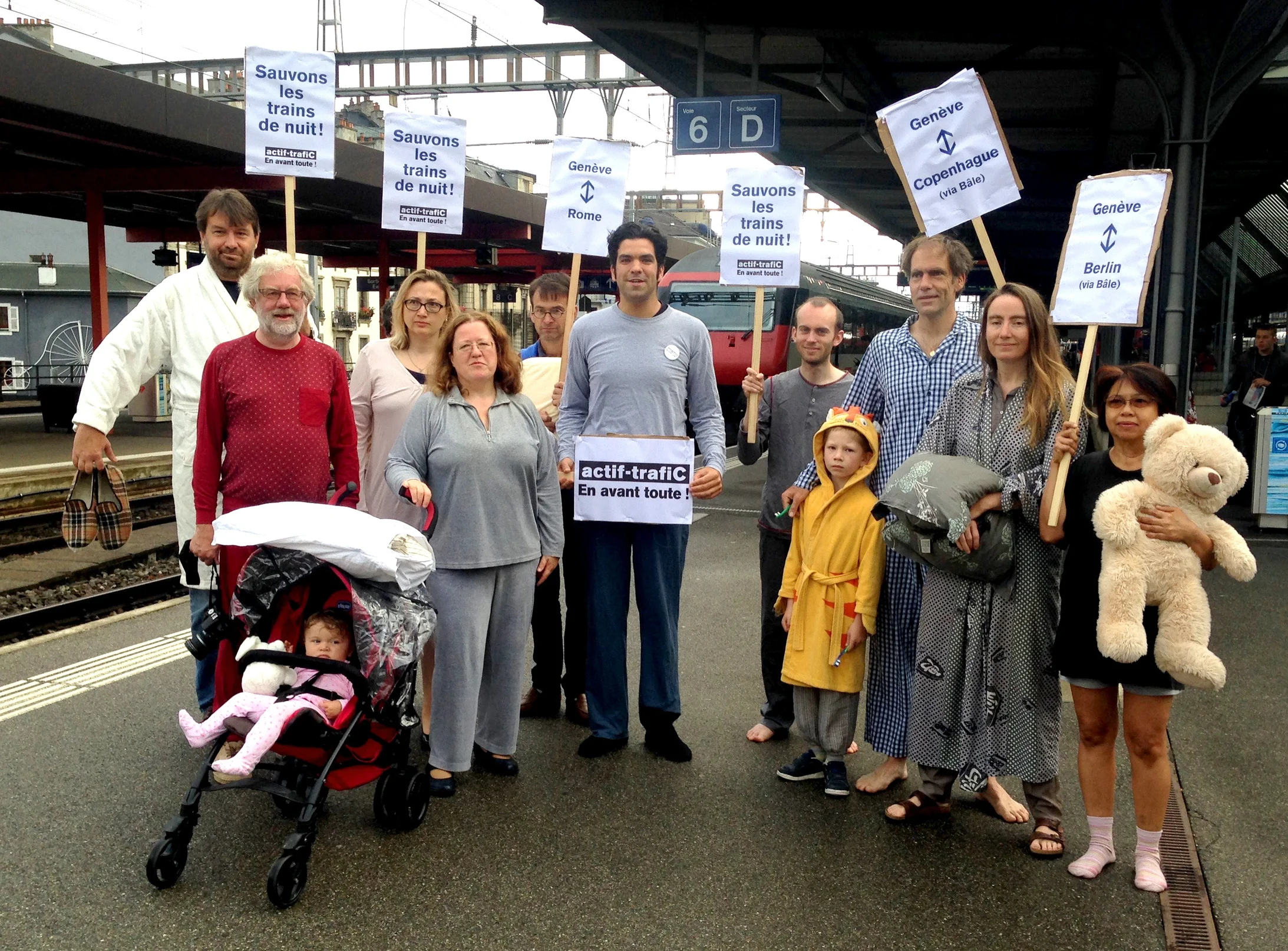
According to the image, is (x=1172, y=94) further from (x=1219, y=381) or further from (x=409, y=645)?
(x=1219, y=381)

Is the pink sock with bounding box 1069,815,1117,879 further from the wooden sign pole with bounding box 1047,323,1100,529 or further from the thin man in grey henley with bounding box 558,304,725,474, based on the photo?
the thin man in grey henley with bounding box 558,304,725,474

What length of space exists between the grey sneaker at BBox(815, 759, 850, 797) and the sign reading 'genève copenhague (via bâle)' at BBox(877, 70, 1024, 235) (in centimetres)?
214

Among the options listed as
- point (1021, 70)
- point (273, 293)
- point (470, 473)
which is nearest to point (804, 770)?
point (470, 473)

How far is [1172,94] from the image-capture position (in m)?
9.47

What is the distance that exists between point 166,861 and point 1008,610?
2846 millimetres

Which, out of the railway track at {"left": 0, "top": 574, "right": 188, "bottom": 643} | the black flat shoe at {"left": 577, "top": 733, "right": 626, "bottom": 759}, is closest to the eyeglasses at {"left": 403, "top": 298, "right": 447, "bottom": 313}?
the black flat shoe at {"left": 577, "top": 733, "right": 626, "bottom": 759}

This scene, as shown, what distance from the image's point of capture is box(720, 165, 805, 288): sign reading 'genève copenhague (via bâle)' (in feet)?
17.9

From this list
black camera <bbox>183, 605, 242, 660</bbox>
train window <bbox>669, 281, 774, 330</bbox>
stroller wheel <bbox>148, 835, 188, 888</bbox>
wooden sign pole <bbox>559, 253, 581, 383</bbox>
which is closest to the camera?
stroller wheel <bbox>148, 835, 188, 888</bbox>

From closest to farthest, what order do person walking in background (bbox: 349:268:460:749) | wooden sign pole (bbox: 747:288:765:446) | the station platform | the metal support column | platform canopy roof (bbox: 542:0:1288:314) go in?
the station platform
person walking in background (bbox: 349:268:460:749)
wooden sign pole (bbox: 747:288:765:446)
platform canopy roof (bbox: 542:0:1288:314)
the metal support column

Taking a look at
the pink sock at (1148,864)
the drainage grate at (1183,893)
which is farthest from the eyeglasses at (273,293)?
the drainage grate at (1183,893)

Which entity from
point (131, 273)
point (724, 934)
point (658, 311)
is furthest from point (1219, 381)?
point (131, 273)

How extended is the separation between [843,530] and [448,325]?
171cm

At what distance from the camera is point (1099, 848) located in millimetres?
3773

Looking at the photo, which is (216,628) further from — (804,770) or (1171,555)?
(1171,555)
